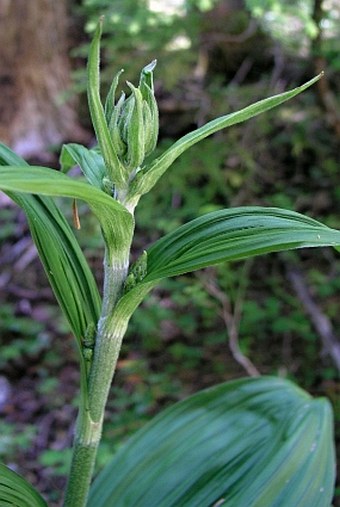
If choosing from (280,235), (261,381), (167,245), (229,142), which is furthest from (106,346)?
(229,142)

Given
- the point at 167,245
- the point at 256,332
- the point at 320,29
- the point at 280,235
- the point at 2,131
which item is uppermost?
the point at 2,131

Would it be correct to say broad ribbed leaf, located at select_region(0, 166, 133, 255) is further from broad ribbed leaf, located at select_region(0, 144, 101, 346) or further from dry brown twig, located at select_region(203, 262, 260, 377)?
dry brown twig, located at select_region(203, 262, 260, 377)

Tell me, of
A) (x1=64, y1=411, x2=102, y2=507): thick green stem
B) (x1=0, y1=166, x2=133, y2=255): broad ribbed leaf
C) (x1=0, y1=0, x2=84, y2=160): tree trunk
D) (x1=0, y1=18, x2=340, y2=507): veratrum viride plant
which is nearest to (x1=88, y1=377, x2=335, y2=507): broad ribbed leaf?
(x1=0, y1=18, x2=340, y2=507): veratrum viride plant

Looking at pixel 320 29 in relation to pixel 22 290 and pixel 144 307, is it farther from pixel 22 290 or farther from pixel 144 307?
pixel 22 290

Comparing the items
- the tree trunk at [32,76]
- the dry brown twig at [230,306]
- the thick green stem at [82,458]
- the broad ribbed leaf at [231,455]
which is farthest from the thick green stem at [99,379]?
the tree trunk at [32,76]

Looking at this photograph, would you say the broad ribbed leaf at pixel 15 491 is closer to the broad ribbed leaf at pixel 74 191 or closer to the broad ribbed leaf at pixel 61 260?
the broad ribbed leaf at pixel 61 260

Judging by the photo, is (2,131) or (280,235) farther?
(2,131)

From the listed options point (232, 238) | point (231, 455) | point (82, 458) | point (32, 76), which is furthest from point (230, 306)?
point (32, 76)

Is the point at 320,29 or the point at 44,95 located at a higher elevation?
the point at 44,95
